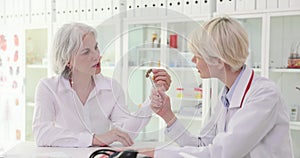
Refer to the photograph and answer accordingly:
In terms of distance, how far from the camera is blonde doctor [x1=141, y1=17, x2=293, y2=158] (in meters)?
0.98

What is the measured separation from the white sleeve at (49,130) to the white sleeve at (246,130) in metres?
0.35

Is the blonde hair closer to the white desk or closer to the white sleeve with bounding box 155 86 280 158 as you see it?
the white sleeve with bounding box 155 86 280 158

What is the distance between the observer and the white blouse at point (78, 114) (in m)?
1.00

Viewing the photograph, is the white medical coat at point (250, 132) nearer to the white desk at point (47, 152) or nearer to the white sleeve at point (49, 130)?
the white desk at point (47, 152)

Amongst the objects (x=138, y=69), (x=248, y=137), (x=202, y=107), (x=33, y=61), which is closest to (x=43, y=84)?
(x=138, y=69)

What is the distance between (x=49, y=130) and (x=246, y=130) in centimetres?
65

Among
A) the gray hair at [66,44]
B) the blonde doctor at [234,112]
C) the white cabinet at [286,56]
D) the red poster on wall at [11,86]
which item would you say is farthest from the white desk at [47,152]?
the red poster on wall at [11,86]

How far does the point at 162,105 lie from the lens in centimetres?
97

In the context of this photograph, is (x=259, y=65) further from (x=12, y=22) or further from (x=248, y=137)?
(x=12, y=22)

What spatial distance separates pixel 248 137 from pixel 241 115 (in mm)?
62

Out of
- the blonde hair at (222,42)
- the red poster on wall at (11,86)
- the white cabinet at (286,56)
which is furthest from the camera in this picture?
the red poster on wall at (11,86)

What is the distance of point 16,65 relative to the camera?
348cm

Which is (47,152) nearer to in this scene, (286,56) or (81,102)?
(81,102)

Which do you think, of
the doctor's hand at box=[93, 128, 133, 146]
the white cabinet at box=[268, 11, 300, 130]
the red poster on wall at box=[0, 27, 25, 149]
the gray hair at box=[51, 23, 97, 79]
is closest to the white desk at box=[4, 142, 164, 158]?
the doctor's hand at box=[93, 128, 133, 146]
